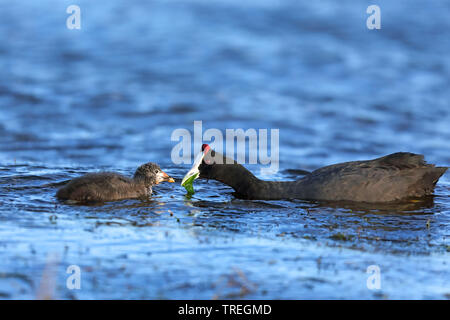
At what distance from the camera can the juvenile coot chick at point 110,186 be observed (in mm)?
8625

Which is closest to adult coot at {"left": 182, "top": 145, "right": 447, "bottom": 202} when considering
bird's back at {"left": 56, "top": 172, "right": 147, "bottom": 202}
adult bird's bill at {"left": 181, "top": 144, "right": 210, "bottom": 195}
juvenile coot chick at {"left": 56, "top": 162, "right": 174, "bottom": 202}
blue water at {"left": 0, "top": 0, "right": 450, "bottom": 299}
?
adult bird's bill at {"left": 181, "top": 144, "right": 210, "bottom": 195}

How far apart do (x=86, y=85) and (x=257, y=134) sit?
5.52 m

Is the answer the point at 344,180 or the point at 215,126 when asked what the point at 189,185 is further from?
the point at 215,126

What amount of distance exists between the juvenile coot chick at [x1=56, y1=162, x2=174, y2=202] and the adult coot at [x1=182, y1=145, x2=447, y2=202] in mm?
486

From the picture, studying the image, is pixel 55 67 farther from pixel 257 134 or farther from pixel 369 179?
pixel 369 179

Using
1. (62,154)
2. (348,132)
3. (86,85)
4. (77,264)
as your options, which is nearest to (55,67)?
(86,85)

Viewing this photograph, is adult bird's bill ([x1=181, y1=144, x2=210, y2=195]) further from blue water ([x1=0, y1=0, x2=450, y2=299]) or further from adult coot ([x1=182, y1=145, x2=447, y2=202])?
blue water ([x1=0, y1=0, x2=450, y2=299])

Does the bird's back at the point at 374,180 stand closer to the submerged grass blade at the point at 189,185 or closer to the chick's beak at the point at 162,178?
the submerged grass blade at the point at 189,185

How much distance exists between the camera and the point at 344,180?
9.41m

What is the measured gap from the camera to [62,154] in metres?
12.9

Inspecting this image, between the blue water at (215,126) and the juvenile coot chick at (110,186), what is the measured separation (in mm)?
260

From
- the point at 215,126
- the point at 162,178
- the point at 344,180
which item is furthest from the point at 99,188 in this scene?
the point at 215,126

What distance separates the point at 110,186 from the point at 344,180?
305 centimetres

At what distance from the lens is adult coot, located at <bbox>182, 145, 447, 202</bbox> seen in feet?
30.9
